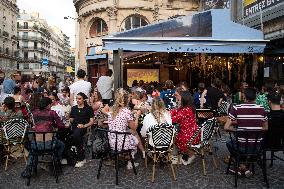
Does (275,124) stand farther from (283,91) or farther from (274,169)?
(283,91)

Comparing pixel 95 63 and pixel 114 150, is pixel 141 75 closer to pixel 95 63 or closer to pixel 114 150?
pixel 95 63

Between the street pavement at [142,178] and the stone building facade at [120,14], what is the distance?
19269 millimetres

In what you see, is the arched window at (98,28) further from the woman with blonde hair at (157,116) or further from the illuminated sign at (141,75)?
the woman with blonde hair at (157,116)

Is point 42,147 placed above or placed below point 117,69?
below

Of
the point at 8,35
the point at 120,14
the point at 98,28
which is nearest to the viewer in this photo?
the point at 120,14

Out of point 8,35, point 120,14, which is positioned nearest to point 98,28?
point 120,14

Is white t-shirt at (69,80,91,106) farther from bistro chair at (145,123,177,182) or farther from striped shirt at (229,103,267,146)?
striped shirt at (229,103,267,146)

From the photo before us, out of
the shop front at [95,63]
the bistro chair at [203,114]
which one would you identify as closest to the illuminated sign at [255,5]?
the bistro chair at [203,114]

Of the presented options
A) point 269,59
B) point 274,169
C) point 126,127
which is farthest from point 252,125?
point 269,59

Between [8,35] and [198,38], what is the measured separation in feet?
211

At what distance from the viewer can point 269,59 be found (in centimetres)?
1203

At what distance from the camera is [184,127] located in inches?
255

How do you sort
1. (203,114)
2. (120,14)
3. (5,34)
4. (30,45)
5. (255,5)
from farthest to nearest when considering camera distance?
(30,45), (5,34), (120,14), (255,5), (203,114)

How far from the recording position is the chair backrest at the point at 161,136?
5.71 metres
